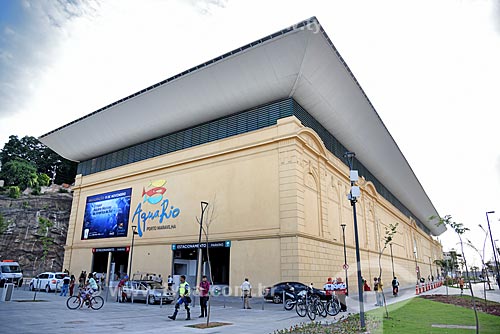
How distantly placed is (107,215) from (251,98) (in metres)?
21.7

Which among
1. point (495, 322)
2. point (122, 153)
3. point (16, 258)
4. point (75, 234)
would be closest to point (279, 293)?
point (495, 322)

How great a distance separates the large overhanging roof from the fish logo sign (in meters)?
5.28

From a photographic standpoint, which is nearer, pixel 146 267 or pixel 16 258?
pixel 146 267

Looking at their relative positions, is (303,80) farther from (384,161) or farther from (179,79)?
(384,161)

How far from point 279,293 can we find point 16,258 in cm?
4275

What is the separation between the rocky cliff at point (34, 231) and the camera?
4962 cm

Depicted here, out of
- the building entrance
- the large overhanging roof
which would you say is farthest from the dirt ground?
the building entrance

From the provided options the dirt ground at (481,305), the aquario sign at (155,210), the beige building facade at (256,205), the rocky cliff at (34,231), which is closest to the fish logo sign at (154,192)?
the aquario sign at (155,210)

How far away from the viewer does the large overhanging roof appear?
2678 cm

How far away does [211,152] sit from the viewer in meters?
32.0

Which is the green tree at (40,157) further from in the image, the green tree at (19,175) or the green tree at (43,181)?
the green tree at (43,181)

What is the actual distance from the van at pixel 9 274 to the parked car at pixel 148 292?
1967cm

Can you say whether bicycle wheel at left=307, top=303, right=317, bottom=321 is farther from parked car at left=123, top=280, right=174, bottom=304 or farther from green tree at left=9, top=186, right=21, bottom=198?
green tree at left=9, top=186, right=21, bottom=198

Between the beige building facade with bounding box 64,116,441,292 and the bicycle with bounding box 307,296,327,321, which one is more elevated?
the beige building facade with bounding box 64,116,441,292
